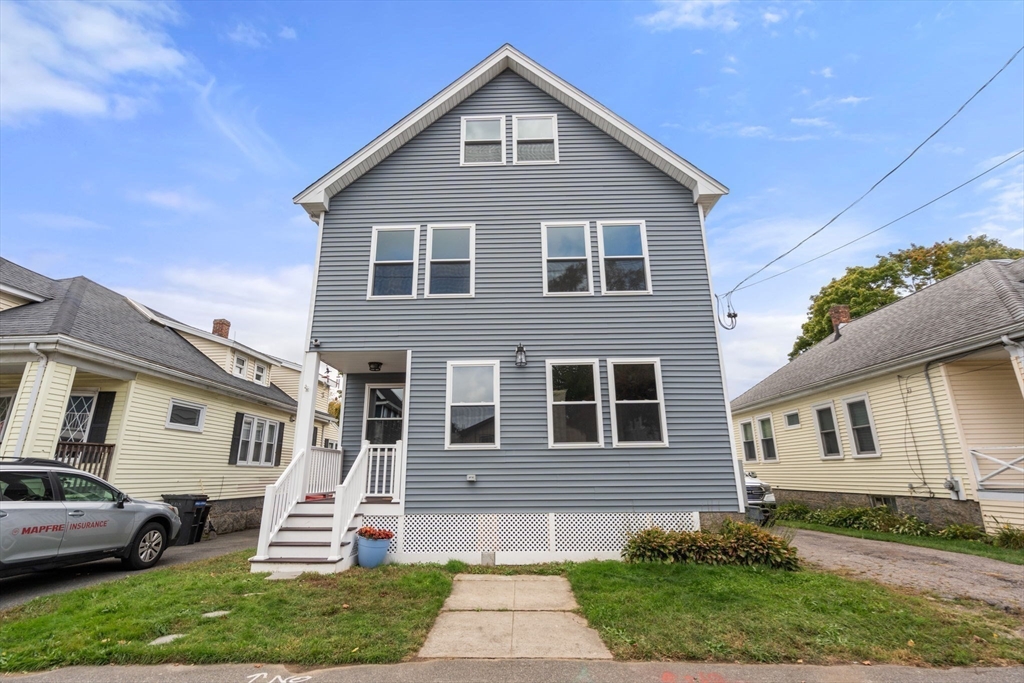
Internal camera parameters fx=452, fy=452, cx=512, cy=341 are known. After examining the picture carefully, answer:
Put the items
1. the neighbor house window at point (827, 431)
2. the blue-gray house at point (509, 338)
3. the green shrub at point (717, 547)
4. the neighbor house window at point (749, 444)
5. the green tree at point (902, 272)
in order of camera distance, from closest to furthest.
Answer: the green shrub at point (717, 547) → the blue-gray house at point (509, 338) → the neighbor house window at point (827, 431) → the neighbor house window at point (749, 444) → the green tree at point (902, 272)

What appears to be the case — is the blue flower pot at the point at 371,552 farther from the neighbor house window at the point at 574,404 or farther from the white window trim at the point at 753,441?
the white window trim at the point at 753,441

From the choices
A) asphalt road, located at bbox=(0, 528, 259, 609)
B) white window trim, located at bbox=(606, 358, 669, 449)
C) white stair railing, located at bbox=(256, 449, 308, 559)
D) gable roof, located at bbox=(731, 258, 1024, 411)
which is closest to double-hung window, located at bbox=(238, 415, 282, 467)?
asphalt road, located at bbox=(0, 528, 259, 609)

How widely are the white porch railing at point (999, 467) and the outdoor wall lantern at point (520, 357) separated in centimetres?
1004

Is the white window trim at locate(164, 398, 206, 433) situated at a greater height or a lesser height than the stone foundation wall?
greater

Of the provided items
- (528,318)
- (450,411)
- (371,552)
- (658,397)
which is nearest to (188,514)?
(371,552)

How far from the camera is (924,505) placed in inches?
432

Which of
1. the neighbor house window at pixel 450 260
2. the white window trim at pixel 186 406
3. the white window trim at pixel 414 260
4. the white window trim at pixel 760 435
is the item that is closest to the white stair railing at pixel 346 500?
the white window trim at pixel 414 260

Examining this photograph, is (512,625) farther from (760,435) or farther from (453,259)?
(760,435)

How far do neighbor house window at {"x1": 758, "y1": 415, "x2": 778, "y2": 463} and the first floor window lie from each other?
4.23m

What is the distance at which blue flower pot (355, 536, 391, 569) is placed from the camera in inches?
301

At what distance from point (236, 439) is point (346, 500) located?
8.75m

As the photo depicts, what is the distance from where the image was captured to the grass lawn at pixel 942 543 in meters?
8.02

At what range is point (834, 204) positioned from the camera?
35.8 ft

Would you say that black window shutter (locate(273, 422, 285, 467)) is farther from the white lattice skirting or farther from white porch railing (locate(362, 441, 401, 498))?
the white lattice skirting
